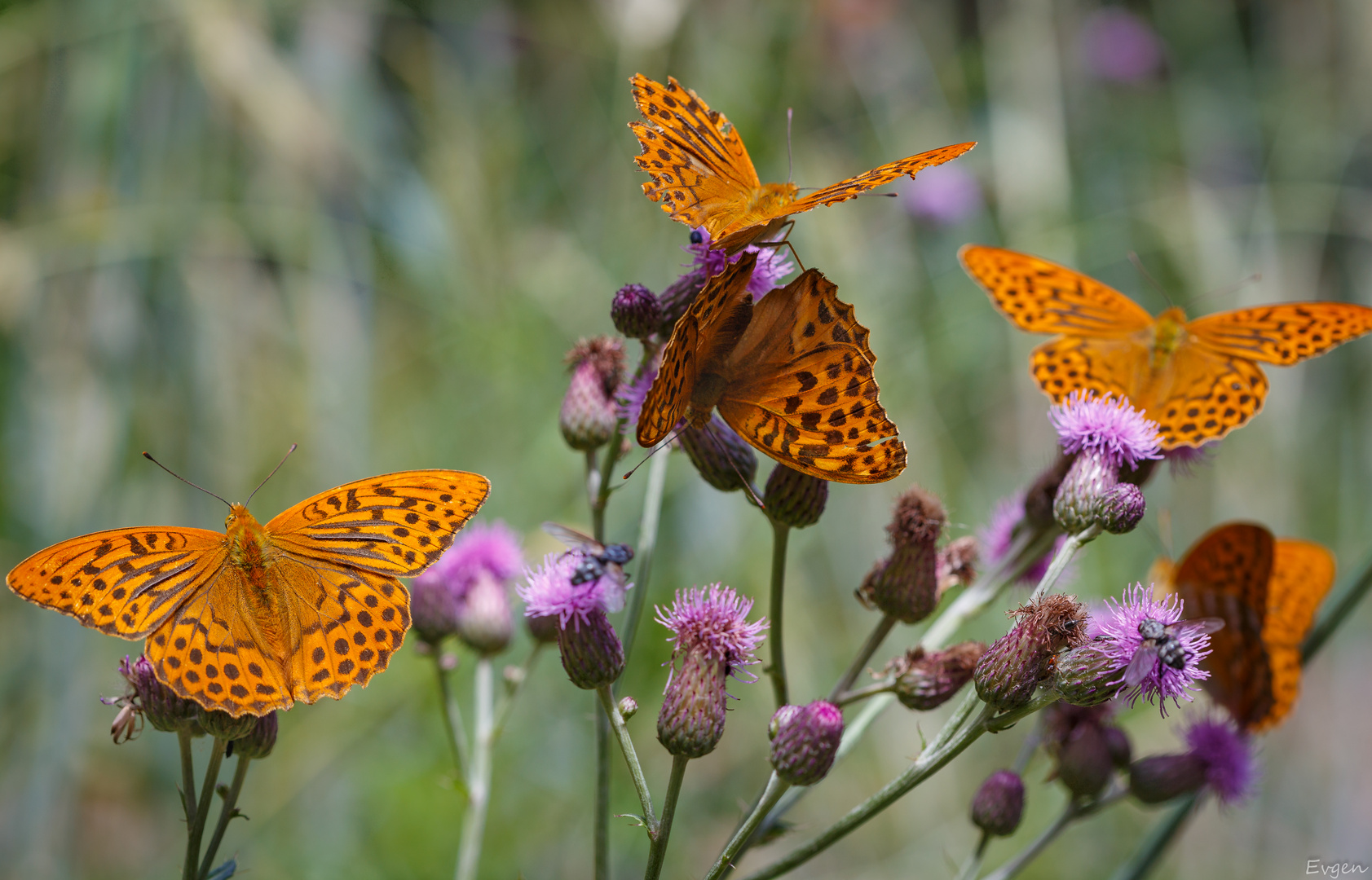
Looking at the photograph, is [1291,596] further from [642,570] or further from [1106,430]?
[642,570]

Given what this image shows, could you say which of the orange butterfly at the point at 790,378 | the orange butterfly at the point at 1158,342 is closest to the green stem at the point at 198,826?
the orange butterfly at the point at 790,378

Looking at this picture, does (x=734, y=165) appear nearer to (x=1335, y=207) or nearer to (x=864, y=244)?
(x=864, y=244)

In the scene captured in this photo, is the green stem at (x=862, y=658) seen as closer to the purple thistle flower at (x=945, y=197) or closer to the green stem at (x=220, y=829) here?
the green stem at (x=220, y=829)

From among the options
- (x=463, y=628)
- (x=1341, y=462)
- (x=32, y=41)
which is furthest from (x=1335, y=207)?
(x=32, y=41)

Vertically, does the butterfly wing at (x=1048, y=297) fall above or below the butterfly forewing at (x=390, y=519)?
above

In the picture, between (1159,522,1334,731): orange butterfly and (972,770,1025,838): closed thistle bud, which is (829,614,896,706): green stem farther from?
(1159,522,1334,731): orange butterfly

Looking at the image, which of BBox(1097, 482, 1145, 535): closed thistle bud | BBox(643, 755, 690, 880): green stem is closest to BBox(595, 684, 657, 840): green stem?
BBox(643, 755, 690, 880): green stem
